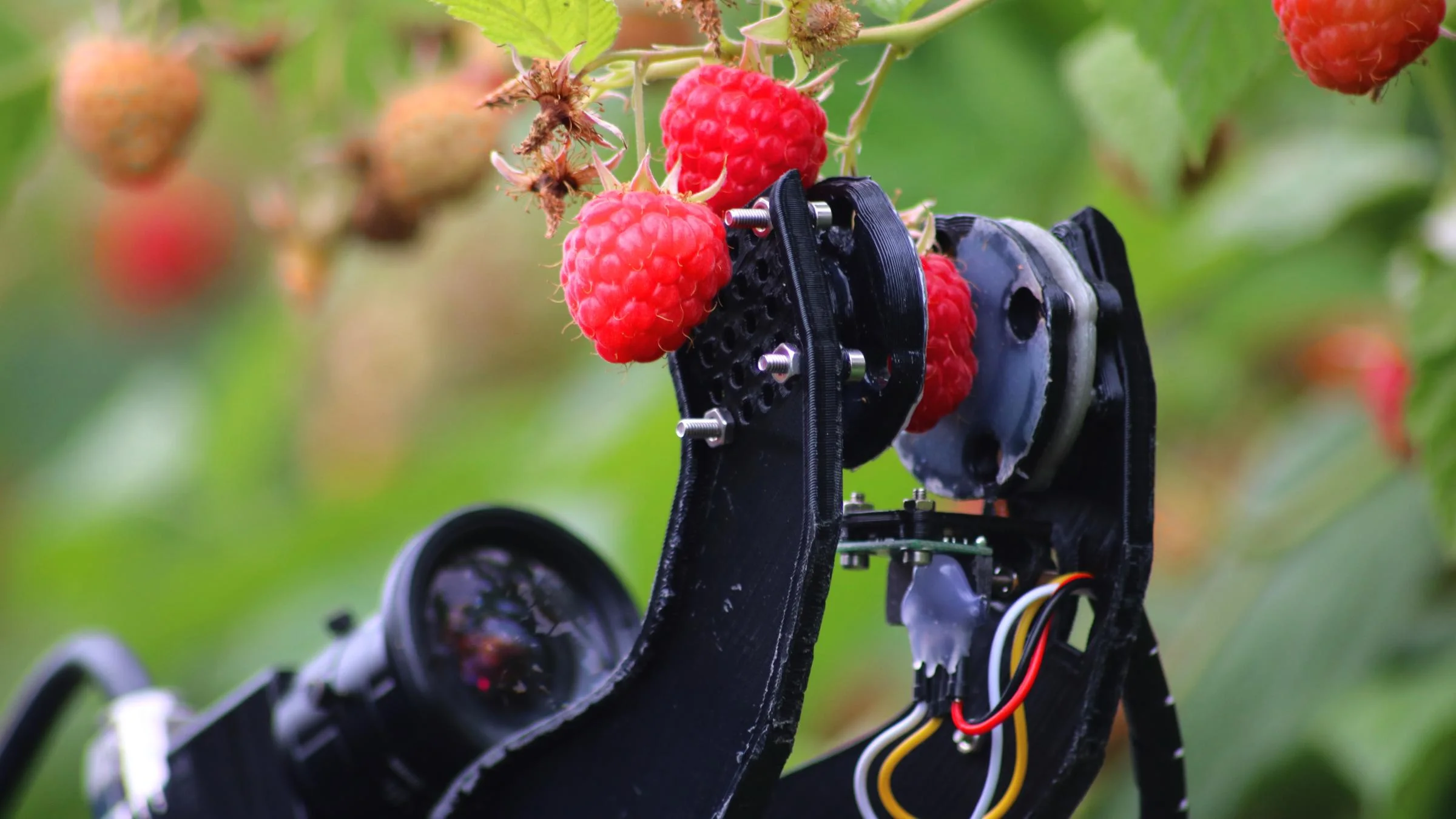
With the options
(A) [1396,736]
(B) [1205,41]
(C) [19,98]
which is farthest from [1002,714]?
(C) [19,98]

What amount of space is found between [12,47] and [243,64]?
0.19 metres

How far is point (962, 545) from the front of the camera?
1.20ft

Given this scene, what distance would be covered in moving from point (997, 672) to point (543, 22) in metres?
0.19

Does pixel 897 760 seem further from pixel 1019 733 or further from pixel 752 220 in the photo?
pixel 752 220

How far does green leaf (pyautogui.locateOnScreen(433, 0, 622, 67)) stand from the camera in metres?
0.35

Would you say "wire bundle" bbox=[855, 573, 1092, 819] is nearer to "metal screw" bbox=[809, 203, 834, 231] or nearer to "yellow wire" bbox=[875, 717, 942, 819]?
"yellow wire" bbox=[875, 717, 942, 819]

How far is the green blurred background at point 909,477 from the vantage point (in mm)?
862

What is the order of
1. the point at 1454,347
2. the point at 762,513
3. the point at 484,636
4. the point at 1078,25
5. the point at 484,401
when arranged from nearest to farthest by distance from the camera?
1. the point at 762,513
2. the point at 484,636
3. the point at 1454,347
4. the point at 1078,25
5. the point at 484,401

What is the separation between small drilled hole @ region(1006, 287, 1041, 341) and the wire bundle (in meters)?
0.06

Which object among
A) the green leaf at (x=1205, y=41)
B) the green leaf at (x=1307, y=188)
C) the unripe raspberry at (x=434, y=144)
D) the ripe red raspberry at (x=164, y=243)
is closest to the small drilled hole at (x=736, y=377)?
the green leaf at (x=1205, y=41)

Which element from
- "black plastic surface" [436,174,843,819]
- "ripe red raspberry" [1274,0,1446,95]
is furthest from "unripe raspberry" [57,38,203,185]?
"ripe red raspberry" [1274,0,1446,95]

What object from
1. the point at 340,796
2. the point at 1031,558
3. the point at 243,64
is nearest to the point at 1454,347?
the point at 1031,558

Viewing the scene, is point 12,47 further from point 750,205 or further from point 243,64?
point 750,205

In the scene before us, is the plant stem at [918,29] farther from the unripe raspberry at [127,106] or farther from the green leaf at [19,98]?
the green leaf at [19,98]
